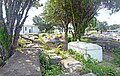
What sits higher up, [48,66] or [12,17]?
[12,17]

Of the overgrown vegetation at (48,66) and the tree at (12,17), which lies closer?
the overgrown vegetation at (48,66)

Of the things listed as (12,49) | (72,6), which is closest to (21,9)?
(12,49)

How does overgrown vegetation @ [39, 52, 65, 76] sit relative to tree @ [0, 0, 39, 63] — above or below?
below

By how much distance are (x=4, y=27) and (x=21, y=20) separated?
3.50 ft

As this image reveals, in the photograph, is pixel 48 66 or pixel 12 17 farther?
pixel 12 17

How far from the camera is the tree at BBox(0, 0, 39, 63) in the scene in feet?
26.6

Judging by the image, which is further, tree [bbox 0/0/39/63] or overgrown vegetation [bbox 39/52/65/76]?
tree [bbox 0/0/39/63]

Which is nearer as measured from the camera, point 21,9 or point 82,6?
point 21,9

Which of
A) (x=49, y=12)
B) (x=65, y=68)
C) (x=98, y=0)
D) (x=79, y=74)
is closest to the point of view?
(x=79, y=74)

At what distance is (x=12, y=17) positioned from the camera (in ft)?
26.8

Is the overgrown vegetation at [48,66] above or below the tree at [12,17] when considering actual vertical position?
below

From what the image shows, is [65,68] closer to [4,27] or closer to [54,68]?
[54,68]

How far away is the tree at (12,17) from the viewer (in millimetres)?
8110

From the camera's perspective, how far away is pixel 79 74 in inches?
208
